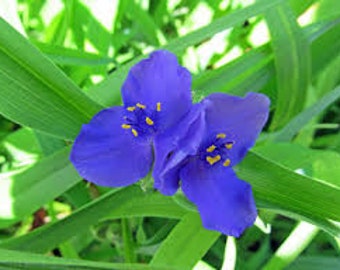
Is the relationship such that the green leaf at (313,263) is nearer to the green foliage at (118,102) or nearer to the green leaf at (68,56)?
the green foliage at (118,102)

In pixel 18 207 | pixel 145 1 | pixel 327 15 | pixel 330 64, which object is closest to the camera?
pixel 18 207

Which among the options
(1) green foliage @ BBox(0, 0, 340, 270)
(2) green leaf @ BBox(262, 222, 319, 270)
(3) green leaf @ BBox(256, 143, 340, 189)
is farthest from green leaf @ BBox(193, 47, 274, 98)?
(2) green leaf @ BBox(262, 222, 319, 270)

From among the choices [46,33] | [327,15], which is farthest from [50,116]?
[327,15]

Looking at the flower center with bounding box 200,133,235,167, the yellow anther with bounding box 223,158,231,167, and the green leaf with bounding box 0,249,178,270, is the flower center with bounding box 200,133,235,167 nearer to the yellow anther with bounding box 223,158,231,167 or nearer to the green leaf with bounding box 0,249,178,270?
the yellow anther with bounding box 223,158,231,167

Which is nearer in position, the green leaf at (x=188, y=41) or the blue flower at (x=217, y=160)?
the blue flower at (x=217, y=160)

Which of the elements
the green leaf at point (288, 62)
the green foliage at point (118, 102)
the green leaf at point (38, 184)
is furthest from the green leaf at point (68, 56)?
the green leaf at point (288, 62)

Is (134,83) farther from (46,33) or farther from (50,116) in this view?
(46,33)
